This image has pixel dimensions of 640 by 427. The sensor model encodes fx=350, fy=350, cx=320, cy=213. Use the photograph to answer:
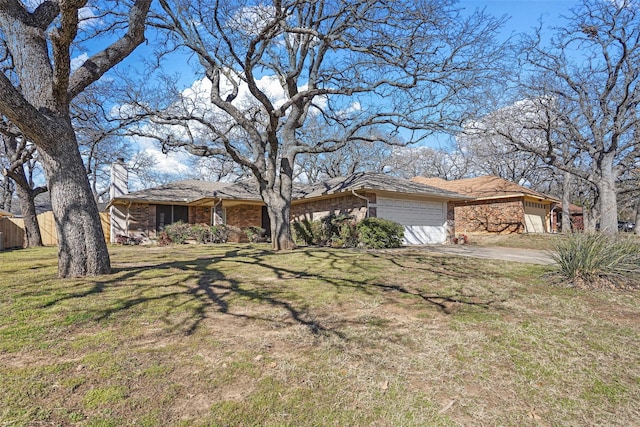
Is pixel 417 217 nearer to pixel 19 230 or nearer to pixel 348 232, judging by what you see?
pixel 348 232

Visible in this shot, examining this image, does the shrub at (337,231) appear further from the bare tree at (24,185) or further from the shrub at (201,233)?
the bare tree at (24,185)

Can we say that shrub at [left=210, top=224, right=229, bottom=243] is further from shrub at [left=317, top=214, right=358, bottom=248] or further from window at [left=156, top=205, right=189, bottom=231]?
shrub at [left=317, top=214, right=358, bottom=248]

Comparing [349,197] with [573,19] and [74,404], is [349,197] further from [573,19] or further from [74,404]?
[74,404]

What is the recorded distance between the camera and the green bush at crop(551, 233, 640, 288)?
6309 millimetres

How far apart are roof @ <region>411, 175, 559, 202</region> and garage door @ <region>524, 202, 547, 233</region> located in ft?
2.38

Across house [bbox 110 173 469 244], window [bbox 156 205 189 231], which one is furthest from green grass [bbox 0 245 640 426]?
window [bbox 156 205 189 231]

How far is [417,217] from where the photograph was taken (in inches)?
646

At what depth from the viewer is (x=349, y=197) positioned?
15.5 metres

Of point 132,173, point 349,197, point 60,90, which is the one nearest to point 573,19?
point 349,197

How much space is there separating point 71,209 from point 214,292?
9.68 feet

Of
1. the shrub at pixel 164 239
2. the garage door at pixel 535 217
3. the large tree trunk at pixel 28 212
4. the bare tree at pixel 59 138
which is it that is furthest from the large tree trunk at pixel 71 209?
the garage door at pixel 535 217

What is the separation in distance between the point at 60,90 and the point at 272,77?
923 cm

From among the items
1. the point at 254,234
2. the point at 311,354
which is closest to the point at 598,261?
the point at 311,354

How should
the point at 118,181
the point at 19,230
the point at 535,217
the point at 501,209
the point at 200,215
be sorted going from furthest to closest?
the point at 535,217 < the point at 501,209 < the point at 200,215 < the point at 118,181 < the point at 19,230
